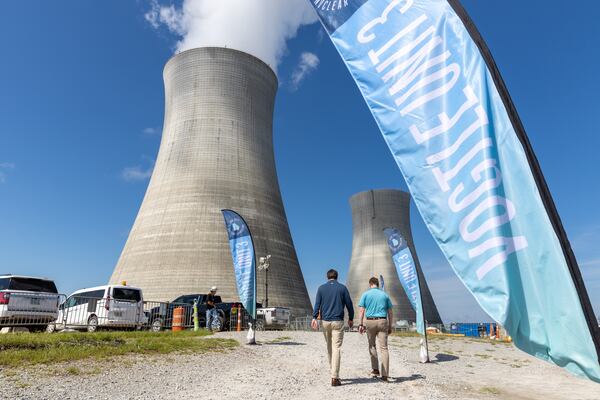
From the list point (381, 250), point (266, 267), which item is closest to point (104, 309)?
point (266, 267)

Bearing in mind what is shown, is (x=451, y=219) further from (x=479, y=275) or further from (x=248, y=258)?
(x=248, y=258)

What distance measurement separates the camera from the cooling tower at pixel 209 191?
18.7 m

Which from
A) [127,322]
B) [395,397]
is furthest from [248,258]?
[395,397]

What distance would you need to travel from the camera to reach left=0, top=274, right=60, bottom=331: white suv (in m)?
10.0

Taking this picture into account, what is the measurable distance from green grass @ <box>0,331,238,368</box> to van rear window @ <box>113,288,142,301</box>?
14.8ft

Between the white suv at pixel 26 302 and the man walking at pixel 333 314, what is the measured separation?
339 inches

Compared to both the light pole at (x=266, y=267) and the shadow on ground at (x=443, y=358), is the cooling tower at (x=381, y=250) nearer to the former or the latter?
the light pole at (x=266, y=267)

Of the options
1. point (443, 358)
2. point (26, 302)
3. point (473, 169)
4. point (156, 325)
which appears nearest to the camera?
point (473, 169)

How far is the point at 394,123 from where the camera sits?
2457 mm

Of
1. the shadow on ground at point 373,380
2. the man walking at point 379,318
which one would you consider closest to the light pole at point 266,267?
the shadow on ground at point 373,380

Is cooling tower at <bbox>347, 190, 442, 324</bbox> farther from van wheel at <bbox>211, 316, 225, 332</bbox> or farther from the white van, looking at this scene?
the white van

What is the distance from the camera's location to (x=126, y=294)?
1184 cm

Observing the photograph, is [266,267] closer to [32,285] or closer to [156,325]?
[156,325]

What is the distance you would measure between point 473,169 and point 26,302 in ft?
37.9
